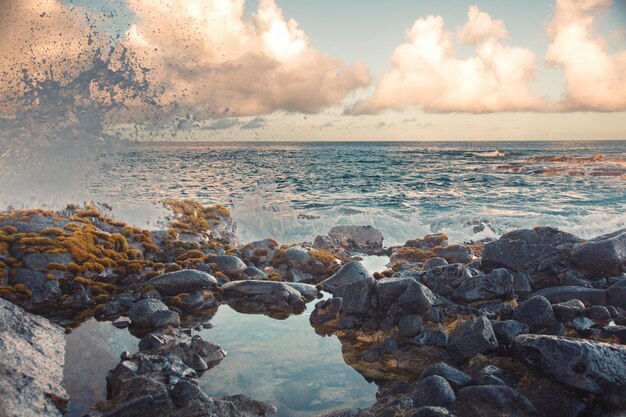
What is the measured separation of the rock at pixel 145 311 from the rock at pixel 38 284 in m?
2.57

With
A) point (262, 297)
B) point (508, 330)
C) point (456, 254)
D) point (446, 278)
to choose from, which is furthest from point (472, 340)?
point (456, 254)

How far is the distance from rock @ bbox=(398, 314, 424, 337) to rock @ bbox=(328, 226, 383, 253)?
1172 cm

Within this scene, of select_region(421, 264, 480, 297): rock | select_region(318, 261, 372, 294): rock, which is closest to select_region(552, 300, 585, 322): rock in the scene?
select_region(421, 264, 480, 297): rock

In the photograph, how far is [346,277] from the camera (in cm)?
1321

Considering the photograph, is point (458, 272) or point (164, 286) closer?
point (458, 272)

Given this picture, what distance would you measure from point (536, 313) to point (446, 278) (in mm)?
2545

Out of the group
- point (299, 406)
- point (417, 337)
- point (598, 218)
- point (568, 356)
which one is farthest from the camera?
point (598, 218)

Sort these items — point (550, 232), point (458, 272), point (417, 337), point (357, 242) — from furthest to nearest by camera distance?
1. point (357, 242)
2. point (550, 232)
3. point (458, 272)
4. point (417, 337)

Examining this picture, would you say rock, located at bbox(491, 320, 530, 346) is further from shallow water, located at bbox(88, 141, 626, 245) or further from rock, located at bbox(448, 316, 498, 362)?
shallow water, located at bbox(88, 141, 626, 245)

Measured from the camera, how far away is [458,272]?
11172 millimetres

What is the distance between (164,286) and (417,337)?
6.95 meters

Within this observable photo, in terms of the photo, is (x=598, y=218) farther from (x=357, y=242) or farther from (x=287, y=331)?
(x=287, y=331)

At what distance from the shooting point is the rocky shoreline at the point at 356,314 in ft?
20.9

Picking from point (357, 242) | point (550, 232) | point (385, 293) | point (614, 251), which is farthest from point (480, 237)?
point (385, 293)
